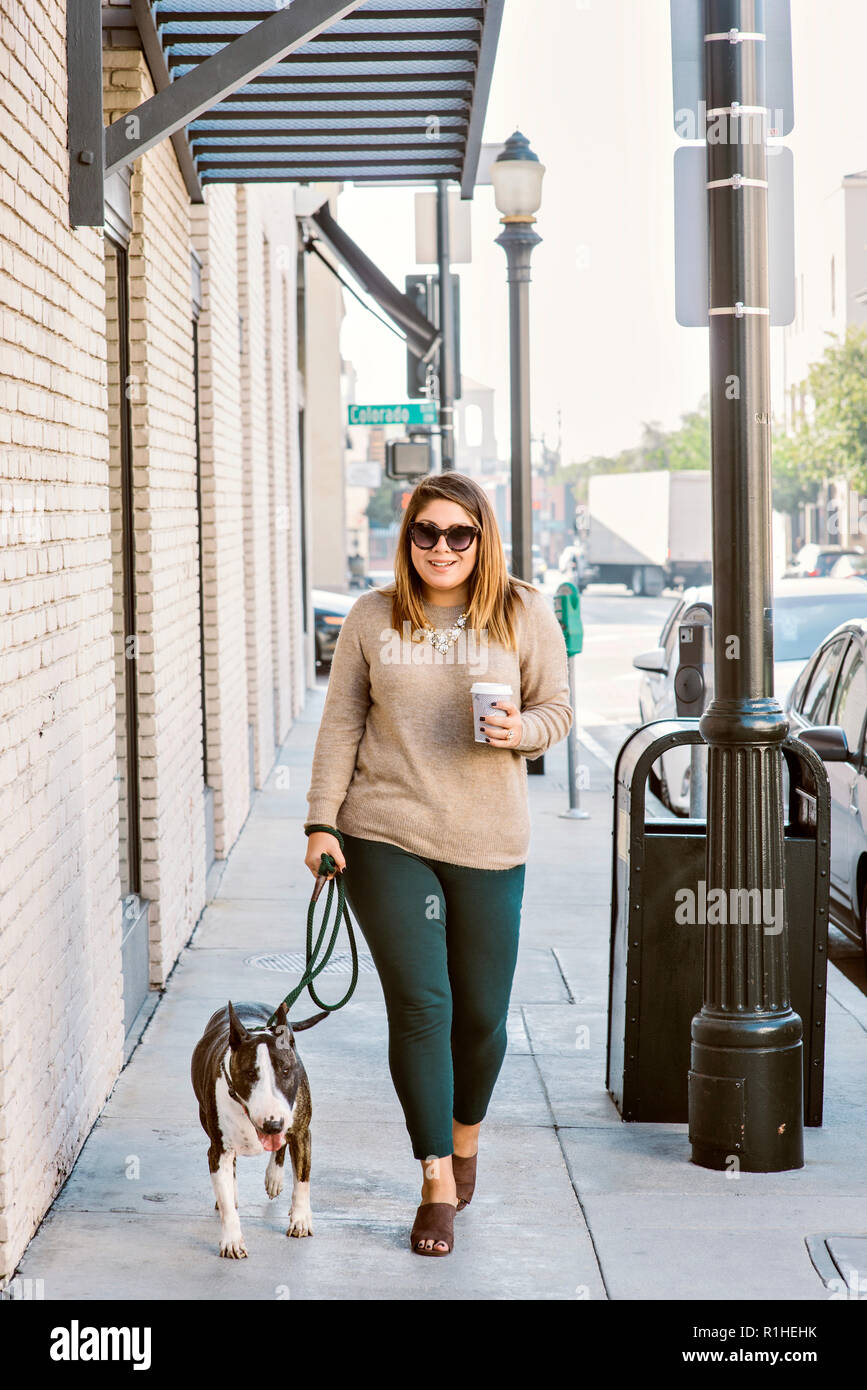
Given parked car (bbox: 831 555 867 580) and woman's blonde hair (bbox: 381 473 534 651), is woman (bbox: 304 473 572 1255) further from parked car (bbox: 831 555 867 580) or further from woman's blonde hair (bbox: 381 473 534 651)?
parked car (bbox: 831 555 867 580)

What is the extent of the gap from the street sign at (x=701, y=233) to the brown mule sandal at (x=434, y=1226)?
8.82 feet

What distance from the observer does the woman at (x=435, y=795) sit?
168 inches

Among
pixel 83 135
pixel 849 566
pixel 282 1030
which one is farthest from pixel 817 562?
pixel 282 1030

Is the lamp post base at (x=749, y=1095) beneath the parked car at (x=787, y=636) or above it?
beneath

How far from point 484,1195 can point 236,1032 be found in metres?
1.04

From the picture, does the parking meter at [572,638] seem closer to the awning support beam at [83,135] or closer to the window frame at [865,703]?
the window frame at [865,703]

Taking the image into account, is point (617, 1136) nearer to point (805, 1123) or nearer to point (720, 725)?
point (805, 1123)

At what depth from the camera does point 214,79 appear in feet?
17.8

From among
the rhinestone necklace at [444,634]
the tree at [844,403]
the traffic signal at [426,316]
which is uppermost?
the tree at [844,403]

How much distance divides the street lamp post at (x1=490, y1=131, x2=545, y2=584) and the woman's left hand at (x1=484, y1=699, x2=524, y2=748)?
951 cm

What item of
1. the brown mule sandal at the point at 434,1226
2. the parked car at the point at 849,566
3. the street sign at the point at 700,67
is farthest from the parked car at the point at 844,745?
the parked car at the point at 849,566

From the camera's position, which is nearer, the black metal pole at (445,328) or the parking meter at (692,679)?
the parking meter at (692,679)

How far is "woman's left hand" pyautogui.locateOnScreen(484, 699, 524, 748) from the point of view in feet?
13.4
